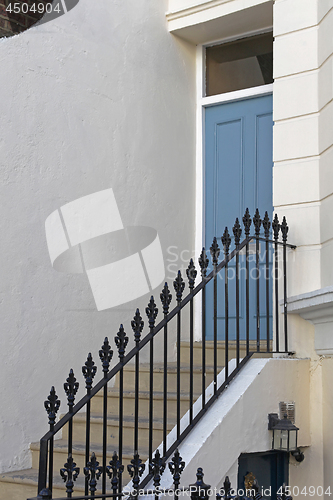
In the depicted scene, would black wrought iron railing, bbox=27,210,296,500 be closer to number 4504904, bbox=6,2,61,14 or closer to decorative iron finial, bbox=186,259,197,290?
decorative iron finial, bbox=186,259,197,290

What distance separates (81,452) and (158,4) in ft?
14.6

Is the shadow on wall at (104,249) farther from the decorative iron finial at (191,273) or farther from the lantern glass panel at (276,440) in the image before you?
the lantern glass panel at (276,440)

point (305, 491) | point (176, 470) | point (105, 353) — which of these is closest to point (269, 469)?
point (305, 491)

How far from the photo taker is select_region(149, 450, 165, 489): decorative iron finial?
2900 mm

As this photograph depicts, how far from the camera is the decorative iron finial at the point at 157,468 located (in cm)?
290

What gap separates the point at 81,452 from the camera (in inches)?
153

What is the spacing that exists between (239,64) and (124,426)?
4.00m

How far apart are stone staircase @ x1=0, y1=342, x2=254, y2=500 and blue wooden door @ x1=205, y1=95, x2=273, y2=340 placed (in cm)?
83

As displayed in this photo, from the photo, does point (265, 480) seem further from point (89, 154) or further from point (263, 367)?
point (89, 154)

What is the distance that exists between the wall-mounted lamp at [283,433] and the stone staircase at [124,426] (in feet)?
2.27

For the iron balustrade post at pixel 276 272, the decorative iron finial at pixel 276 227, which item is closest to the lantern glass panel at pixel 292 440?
the iron balustrade post at pixel 276 272

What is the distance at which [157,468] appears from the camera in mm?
2932

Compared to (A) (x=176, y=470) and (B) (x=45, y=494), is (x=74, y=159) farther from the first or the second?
(B) (x=45, y=494)

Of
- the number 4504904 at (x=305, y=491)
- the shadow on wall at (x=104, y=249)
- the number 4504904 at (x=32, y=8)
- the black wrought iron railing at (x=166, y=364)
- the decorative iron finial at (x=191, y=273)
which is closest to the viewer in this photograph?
the black wrought iron railing at (x=166, y=364)
